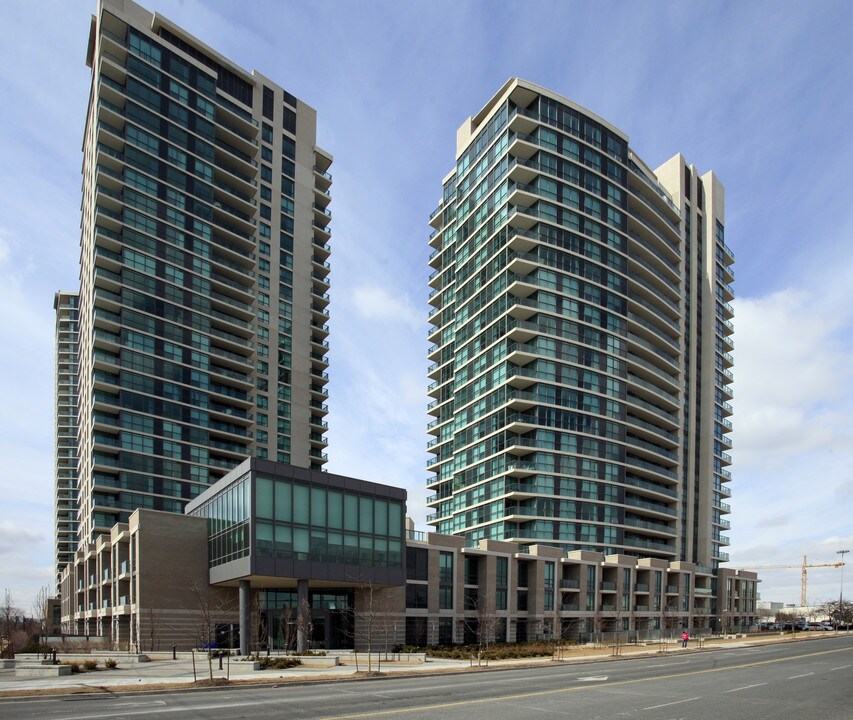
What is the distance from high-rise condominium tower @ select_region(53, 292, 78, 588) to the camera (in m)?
140

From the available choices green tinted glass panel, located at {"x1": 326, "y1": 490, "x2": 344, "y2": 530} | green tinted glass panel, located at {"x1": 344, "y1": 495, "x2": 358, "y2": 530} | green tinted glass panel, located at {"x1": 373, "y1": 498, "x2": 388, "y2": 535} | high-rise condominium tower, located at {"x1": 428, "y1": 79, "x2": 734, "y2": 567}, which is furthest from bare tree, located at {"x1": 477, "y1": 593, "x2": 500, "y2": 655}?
green tinted glass panel, located at {"x1": 326, "y1": 490, "x2": 344, "y2": 530}

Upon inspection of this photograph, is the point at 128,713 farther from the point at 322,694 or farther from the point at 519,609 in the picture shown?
the point at 519,609

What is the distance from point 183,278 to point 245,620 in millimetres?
55327

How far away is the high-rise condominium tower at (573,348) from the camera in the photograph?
91.4 m

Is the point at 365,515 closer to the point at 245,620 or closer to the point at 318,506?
the point at 318,506

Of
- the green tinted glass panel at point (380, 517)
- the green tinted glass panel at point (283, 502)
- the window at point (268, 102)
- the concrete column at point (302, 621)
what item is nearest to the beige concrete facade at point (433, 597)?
the concrete column at point (302, 621)

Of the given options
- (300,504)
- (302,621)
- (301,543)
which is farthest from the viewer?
(300,504)

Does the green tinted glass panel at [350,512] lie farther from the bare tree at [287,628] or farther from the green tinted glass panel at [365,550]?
the bare tree at [287,628]

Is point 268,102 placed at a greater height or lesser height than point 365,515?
greater

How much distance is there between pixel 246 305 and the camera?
10269cm

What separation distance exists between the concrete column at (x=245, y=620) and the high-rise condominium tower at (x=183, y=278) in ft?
123

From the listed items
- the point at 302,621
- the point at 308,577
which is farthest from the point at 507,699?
the point at 308,577

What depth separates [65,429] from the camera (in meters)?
155

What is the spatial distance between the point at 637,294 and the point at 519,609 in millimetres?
50327
